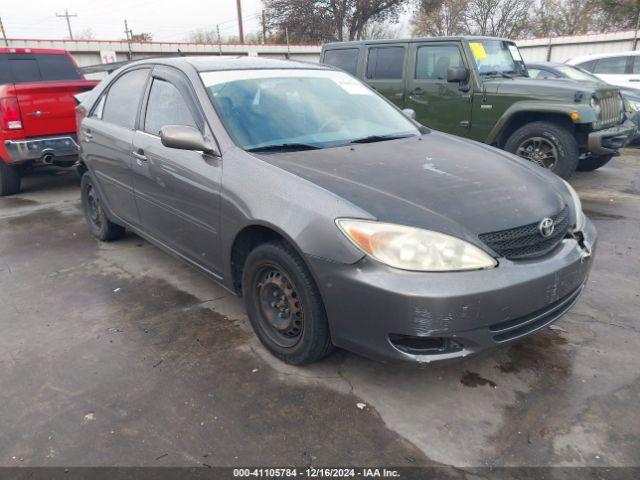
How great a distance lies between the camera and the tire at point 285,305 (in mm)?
2463

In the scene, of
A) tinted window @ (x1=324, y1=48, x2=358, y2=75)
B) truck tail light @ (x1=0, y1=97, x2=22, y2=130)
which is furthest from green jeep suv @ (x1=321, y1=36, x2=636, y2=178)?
truck tail light @ (x1=0, y1=97, x2=22, y2=130)

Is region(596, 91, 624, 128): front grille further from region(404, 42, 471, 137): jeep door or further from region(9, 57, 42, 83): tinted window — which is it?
region(9, 57, 42, 83): tinted window

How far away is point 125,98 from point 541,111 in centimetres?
485

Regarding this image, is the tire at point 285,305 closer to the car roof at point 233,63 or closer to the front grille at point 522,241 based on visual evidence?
the front grille at point 522,241

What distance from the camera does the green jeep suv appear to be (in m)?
6.08

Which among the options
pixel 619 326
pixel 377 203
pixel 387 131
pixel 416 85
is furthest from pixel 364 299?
pixel 416 85

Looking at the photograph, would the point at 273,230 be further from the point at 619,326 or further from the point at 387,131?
the point at 619,326

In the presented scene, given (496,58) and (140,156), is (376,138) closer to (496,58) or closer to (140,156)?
(140,156)

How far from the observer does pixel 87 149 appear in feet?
14.9

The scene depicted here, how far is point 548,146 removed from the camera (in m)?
6.28

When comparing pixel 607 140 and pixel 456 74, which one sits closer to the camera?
pixel 607 140

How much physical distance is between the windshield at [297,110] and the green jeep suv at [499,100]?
3194 millimetres

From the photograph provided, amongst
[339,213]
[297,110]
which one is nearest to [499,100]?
[297,110]

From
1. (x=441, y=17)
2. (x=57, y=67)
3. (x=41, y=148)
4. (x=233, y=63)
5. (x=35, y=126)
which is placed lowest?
(x=41, y=148)
